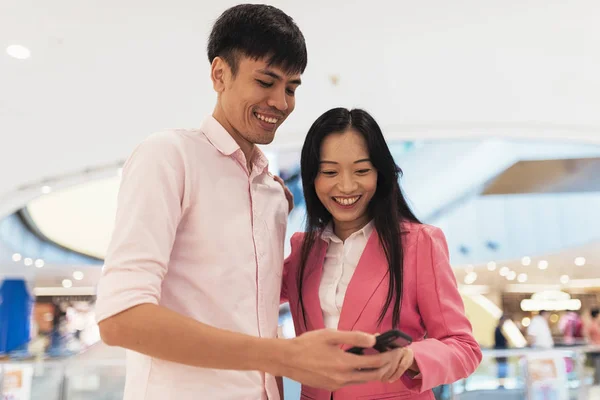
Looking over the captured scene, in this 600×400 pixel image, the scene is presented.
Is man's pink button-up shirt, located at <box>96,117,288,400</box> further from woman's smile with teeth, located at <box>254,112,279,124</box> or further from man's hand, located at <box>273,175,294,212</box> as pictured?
man's hand, located at <box>273,175,294,212</box>

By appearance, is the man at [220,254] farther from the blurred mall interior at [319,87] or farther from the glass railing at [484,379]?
the glass railing at [484,379]

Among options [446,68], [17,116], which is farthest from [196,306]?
[17,116]

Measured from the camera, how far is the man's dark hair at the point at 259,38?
143 cm

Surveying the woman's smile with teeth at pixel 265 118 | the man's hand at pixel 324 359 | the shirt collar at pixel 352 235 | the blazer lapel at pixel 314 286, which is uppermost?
the woman's smile with teeth at pixel 265 118

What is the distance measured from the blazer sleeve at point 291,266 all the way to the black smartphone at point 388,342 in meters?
0.70

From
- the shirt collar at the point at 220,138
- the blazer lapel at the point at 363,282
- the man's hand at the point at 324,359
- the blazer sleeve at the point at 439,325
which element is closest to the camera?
the man's hand at the point at 324,359

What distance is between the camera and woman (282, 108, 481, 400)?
152 centimetres

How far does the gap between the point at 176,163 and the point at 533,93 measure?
18.4ft

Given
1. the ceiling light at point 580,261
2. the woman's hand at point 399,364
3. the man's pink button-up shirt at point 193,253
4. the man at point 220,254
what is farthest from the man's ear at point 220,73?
the ceiling light at point 580,261

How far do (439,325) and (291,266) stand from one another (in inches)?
20.5

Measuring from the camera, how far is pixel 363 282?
163cm

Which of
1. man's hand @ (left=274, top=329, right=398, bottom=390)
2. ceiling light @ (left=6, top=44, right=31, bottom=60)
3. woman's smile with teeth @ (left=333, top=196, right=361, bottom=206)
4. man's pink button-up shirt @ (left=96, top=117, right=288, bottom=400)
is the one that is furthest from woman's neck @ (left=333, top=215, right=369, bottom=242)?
ceiling light @ (left=6, top=44, right=31, bottom=60)

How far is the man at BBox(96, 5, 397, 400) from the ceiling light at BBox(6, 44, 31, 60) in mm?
4842

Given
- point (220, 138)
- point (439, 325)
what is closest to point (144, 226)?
point (220, 138)
